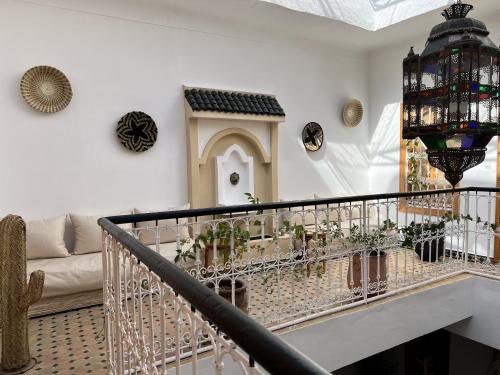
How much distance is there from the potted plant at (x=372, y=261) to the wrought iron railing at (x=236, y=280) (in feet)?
0.04

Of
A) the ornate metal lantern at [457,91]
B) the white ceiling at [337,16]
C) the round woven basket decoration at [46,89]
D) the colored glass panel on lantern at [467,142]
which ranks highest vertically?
the white ceiling at [337,16]

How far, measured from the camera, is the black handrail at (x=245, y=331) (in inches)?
26.5

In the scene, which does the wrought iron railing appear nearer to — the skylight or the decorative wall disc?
the decorative wall disc

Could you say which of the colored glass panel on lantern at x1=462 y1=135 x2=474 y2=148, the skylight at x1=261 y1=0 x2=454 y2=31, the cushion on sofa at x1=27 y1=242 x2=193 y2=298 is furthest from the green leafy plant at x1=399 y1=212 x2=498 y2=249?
the cushion on sofa at x1=27 y1=242 x2=193 y2=298

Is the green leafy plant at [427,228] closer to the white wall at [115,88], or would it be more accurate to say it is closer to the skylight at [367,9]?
the white wall at [115,88]

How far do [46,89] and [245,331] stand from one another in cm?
463

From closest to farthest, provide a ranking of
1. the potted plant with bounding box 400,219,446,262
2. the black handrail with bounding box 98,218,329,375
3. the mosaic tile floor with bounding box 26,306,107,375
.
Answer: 1. the black handrail with bounding box 98,218,329,375
2. the mosaic tile floor with bounding box 26,306,107,375
3. the potted plant with bounding box 400,219,446,262

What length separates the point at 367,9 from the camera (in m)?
6.09

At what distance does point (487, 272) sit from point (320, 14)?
3991 millimetres

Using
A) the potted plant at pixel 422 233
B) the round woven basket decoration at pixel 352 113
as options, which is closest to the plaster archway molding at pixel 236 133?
the round woven basket decoration at pixel 352 113

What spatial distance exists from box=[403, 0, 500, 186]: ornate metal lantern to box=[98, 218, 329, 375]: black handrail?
172 centimetres

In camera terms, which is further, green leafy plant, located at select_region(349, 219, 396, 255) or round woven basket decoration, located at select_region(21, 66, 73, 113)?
round woven basket decoration, located at select_region(21, 66, 73, 113)

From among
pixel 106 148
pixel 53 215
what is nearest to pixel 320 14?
pixel 106 148

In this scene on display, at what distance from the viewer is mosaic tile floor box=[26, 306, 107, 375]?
287cm
